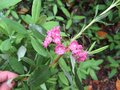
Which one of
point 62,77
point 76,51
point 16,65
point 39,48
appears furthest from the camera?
point 62,77

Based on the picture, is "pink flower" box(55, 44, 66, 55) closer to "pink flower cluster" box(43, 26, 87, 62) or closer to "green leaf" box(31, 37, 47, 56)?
"pink flower cluster" box(43, 26, 87, 62)

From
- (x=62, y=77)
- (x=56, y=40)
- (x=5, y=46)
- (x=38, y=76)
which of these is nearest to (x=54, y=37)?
(x=56, y=40)

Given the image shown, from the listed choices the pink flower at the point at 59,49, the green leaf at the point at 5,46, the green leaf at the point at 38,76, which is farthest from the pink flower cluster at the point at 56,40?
the green leaf at the point at 5,46

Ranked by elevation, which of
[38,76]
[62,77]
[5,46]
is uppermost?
[5,46]

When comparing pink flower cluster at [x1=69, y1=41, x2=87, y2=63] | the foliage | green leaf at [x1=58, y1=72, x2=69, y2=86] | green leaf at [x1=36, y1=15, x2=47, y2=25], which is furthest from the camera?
green leaf at [x1=58, y1=72, x2=69, y2=86]

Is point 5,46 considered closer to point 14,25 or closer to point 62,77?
point 14,25

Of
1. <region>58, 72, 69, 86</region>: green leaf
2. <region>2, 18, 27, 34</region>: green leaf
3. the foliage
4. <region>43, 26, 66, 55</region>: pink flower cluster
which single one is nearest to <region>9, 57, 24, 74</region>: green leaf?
the foliage
